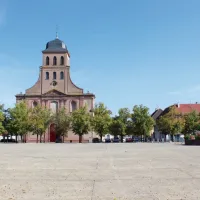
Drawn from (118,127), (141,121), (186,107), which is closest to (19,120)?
(118,127)

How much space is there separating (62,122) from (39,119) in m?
5.35

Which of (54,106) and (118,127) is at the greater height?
(54,106)

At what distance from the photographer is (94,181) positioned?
31.1 feet

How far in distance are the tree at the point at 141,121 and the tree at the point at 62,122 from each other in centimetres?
Result: 1690

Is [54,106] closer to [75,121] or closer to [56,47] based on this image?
[75,121]

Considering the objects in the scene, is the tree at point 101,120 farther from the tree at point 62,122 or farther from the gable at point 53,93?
the gable at point 53,93

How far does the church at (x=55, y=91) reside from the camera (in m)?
78.5

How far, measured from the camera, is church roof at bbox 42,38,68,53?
266 feet

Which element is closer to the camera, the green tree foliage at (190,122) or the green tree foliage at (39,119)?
the green tree foliage at (39,119)

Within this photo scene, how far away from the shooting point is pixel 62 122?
2847 inches

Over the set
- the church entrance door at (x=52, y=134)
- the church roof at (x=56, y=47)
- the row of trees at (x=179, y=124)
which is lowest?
the church entrance door at (x=52, y=134)

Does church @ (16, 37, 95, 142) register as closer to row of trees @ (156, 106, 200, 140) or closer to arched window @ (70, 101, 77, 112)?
arched window @ (70, 101, 77, 112)

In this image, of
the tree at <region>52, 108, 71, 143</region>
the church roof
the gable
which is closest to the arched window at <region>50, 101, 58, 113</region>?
the gable

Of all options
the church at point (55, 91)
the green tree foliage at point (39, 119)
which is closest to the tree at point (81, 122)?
the green tree foliage at point (39, 119)
